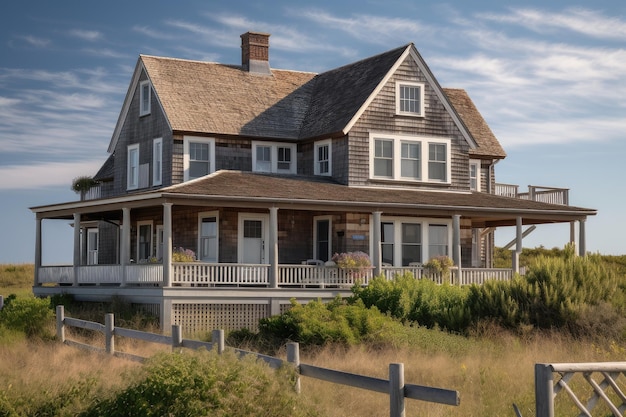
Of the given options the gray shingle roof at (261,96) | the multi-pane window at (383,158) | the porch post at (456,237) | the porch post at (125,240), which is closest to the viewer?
the porch post at (125,240)

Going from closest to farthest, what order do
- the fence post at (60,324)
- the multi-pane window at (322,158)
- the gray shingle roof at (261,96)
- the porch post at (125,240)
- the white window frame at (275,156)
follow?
1. the fence post at (60,324)
2. the porch post at (125,240)
3. the gray shingle roof at (261,96)
4. the multi-pane window at (322,158)
5. the white window frame at (275,156)

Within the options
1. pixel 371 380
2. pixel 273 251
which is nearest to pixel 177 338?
pixel 371 380

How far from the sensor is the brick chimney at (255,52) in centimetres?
4297

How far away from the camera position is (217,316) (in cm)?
3164

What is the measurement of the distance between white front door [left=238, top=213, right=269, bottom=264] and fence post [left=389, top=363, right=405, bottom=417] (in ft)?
77.9

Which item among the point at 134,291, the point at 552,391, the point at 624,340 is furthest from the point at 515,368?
the point at 134,291

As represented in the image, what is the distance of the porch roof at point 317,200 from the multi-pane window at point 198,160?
1488 millimetres

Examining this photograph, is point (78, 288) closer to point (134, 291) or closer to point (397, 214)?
point (134, 291)

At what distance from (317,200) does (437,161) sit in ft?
28.2

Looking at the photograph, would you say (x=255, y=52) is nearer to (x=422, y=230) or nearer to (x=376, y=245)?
(x=422, y=230)

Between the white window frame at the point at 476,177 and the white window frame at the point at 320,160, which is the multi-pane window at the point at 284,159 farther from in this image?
the white window frame at the point at 476,177

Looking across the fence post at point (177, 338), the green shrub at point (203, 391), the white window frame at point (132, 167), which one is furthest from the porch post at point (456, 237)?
the green shrub at point (203, 391)

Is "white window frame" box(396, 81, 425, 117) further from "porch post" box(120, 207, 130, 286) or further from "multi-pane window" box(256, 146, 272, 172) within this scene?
Result: "porch post" box(120, 207, 130, 286)

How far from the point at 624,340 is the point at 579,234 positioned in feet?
43.5
